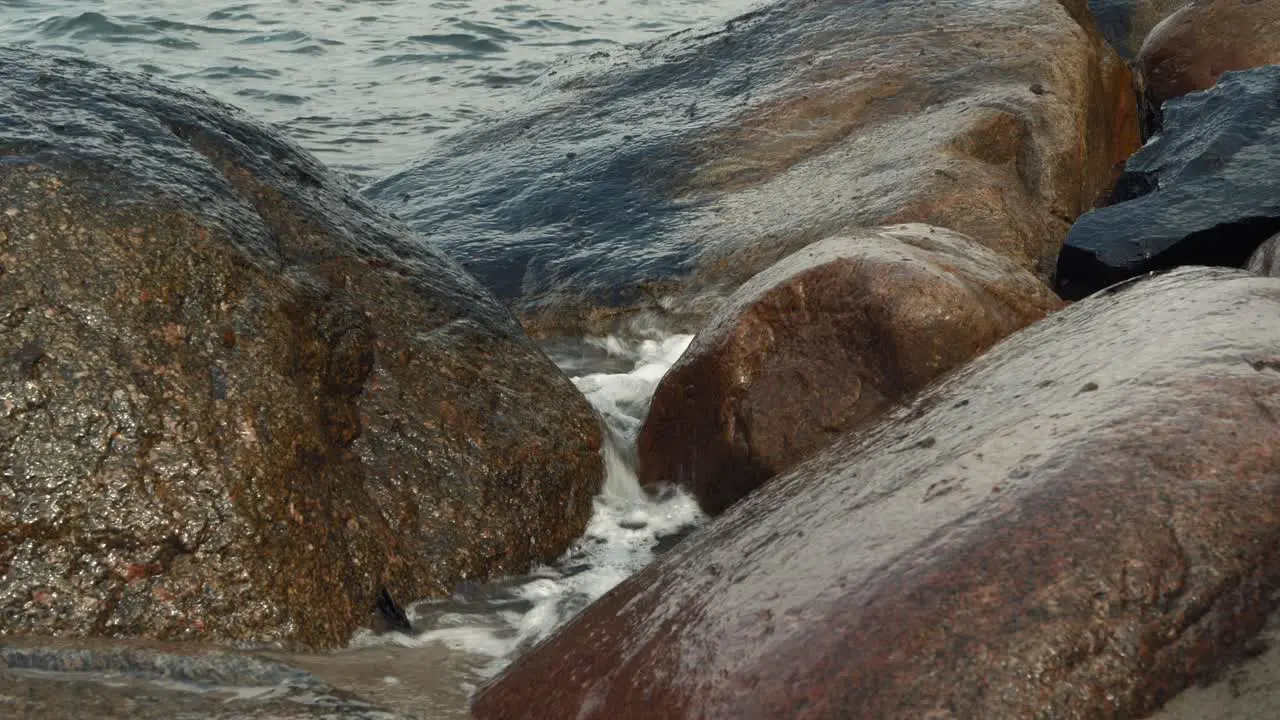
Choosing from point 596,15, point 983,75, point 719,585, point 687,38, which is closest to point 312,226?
point 719,585

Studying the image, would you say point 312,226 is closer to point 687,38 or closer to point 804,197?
point 804,197

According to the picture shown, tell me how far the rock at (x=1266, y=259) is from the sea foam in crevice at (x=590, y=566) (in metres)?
2.29

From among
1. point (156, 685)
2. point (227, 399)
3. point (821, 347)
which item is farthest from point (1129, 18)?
point (156, 685)

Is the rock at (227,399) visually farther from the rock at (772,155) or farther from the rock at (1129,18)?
the rock at (1129,18)

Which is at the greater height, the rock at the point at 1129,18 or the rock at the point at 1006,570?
the rock at the point at 1129,18

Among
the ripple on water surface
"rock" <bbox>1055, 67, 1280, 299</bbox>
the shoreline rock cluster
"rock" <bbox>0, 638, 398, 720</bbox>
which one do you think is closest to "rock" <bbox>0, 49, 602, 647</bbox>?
the shoreline rock cluster

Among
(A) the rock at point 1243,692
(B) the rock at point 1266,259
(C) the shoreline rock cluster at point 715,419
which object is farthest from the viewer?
(B) the rock at point 1266,259

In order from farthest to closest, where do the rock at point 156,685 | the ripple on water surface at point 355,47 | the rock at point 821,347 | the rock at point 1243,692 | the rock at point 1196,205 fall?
1. the ripple on water surface at point 355,47
2. the rock at point 1196,205
3. the rock at point 821,347
4. the rock at point 156,685
5. the rock at point 1243,692

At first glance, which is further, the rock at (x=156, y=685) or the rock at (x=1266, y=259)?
the rock at (x=1266, y=259)

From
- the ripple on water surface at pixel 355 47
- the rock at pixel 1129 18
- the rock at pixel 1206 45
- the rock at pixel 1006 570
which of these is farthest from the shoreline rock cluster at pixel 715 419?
the ripple on water surface at pixel 355 47

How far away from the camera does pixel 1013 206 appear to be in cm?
648

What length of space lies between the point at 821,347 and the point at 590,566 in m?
→ 1.12

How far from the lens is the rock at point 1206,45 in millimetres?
8258

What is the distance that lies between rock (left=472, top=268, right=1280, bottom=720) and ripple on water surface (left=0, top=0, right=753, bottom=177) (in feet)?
23.9
